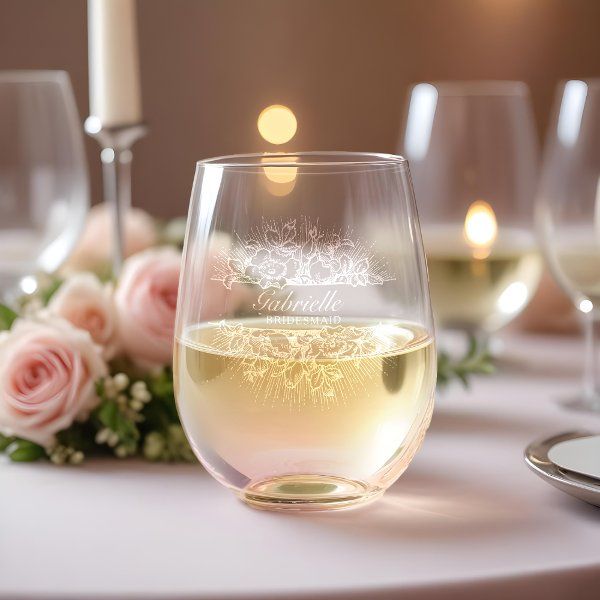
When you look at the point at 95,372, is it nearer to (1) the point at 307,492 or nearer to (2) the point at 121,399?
(2) the point at 121,399

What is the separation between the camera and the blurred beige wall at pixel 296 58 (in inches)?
129

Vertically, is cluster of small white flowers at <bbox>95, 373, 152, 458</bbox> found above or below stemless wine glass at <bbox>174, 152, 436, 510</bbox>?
below

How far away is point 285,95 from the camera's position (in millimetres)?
3467

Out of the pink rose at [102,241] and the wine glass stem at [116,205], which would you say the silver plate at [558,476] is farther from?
the pink rose at [102,241]

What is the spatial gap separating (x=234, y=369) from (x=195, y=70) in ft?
9.06

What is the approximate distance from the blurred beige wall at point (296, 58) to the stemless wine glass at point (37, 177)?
219cm

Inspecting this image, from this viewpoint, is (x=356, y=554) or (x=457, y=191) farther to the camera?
(x=457, y=191)

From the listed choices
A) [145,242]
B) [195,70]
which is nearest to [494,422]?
[145,242]

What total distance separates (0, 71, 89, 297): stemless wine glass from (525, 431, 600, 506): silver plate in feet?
1.98

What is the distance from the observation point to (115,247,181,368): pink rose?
3.07ft

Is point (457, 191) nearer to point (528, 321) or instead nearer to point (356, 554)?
point (528, 321)

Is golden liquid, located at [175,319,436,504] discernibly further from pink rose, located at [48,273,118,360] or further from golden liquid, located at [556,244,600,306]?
golden liquid, located at [556,244,600,306]

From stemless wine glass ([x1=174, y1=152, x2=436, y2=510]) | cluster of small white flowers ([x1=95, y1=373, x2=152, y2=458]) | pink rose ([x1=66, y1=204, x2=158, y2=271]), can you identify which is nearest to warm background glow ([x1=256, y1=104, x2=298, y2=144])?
pink rose ([x1=66, y1=204, x2=158, y2=271])

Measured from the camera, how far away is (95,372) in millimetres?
888
